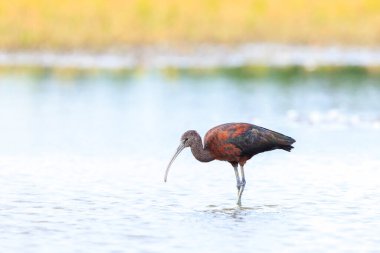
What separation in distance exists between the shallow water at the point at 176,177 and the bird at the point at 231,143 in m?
0.47

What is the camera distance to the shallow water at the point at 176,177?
34.9 feet

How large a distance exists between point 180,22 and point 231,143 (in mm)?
29423

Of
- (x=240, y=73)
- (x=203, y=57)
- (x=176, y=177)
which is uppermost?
(x=203, y=57)

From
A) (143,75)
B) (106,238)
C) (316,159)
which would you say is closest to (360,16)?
(143,75)

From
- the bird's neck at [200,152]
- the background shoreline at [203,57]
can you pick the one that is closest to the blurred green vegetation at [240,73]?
the background shoreline at [203,57]

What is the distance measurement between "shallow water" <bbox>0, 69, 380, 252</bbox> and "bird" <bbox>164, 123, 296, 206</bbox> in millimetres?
473

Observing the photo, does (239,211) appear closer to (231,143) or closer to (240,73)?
(231,143)

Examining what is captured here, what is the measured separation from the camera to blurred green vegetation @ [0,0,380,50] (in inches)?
1554

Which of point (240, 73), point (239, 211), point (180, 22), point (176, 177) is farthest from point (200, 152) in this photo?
point (180, 22)

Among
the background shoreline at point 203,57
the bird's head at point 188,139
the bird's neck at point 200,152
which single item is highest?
the background shoreline at point 203,57

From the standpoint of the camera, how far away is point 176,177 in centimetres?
1433

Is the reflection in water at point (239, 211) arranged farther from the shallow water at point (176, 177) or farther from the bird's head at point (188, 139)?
the bird's head at point (188, 139)

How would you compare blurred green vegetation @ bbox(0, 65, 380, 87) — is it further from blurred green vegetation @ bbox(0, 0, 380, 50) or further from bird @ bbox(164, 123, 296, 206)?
bird @ bbox(164, 123, 296, 206)

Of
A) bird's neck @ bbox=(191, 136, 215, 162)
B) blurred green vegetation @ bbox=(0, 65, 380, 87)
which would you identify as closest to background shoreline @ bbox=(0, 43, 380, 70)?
blurred green vegetation @ bbox=(0, 65, 380, 87)
